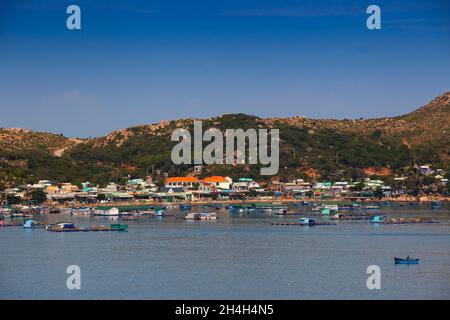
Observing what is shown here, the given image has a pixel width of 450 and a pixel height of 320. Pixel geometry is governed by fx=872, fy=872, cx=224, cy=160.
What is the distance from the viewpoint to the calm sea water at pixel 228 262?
36.8 metres

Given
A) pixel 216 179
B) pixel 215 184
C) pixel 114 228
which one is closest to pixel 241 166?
pixel 216 179

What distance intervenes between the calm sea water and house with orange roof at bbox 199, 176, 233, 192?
53.6 m

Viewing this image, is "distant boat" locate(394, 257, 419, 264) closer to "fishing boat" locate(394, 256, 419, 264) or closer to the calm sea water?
"fishing boat" locate(394, 256, 419, 264)

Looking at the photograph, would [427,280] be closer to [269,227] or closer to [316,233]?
[316,233]

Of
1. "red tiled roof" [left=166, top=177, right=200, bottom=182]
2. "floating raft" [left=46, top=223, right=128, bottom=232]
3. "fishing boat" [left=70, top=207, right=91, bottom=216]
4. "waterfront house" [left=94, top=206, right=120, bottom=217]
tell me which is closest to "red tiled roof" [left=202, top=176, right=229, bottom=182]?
"red tiled roof" [left=166, top=177, right=200, bottom=182]

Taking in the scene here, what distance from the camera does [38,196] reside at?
349ft

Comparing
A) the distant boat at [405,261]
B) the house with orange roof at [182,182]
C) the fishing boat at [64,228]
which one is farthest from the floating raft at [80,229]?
the house with orange roof at [182,182]

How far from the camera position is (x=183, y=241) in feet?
187

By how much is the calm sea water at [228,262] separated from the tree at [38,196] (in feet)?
126

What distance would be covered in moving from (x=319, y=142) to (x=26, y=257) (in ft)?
326

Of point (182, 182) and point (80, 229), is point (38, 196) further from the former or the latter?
point (80, 229)

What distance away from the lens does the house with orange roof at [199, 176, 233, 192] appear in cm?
12275

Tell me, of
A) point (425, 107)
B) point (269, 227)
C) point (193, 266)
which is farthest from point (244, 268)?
point (425, 107)
